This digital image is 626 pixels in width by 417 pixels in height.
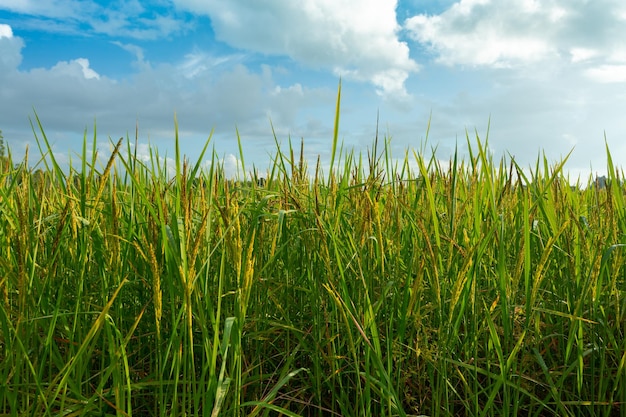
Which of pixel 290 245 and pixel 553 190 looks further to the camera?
pixel 553 190

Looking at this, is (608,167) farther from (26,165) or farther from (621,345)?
(26,165)

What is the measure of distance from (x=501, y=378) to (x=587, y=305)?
2.55 ft

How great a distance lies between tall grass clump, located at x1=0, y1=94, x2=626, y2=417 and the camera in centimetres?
142

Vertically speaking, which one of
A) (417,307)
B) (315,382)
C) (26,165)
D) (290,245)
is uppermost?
(26,165)

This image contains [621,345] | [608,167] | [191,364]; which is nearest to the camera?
[191,364]

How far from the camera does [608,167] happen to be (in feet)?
7.39

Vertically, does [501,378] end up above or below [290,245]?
below

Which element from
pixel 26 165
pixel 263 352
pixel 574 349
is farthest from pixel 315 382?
pixel 26 165

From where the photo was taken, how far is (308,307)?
6.62ft

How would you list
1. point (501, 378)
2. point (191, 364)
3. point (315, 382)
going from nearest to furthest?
point (191, 364)
point (501, 378)
point (315, 382)

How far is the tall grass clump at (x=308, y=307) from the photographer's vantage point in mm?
1423

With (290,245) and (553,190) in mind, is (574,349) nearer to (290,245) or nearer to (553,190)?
(553,190)

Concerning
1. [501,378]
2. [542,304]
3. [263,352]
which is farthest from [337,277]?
[542,304]

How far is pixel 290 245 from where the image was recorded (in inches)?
80.3
